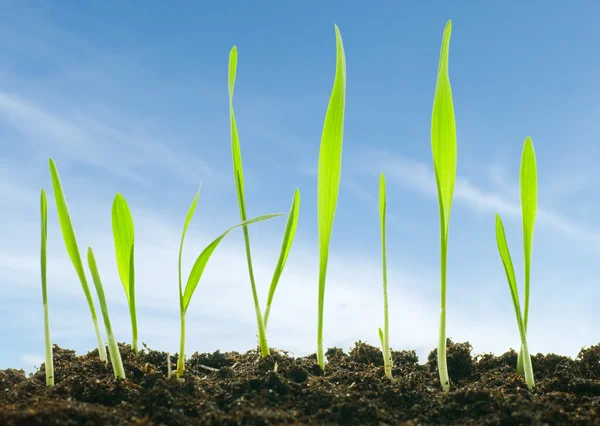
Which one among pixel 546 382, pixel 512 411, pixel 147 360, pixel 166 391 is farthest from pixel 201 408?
pixel 546 382

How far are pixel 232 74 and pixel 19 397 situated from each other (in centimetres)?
115

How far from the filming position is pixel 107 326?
1.71 metres

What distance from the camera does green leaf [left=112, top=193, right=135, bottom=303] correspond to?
201 cm

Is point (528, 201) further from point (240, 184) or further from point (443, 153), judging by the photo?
point (240, 184)

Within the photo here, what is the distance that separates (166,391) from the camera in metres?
1.51

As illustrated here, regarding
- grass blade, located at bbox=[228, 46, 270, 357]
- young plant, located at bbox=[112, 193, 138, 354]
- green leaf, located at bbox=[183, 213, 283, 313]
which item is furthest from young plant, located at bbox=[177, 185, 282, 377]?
young plant, located at bbox=[112, 193, 138, 354]

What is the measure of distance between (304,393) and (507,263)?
75 centimetres

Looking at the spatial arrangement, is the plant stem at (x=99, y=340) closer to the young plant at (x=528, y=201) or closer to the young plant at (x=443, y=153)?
the young plant at (x=443, y=153)

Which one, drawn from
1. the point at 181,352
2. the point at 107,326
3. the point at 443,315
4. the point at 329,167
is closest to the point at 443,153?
the point at 329,167

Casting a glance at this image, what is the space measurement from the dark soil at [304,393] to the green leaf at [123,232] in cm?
29

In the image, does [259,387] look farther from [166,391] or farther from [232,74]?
[232,74]

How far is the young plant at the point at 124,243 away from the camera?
2.00 meters

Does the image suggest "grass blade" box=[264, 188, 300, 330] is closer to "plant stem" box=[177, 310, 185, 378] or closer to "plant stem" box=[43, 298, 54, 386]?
"plant stem" box=[177, 310, 185, 378]

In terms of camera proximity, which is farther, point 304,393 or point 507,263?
point 507,263
